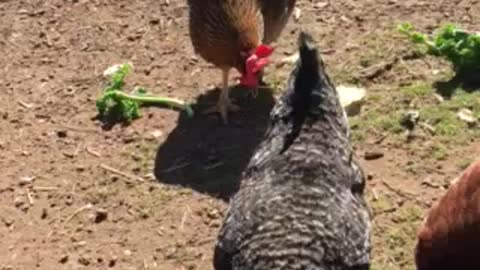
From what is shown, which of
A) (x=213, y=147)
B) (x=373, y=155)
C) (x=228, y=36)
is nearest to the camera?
(x=373, y=155)

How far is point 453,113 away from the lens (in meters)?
5.75

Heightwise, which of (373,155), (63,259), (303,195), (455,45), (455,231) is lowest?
(63,259)

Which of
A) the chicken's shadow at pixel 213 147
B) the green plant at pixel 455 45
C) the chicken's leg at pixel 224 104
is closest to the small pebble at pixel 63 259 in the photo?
the chicken's shadow at pixel 213 147

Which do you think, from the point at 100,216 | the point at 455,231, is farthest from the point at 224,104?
the point at 455,231

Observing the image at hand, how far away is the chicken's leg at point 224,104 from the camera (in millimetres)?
5914

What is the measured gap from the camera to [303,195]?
4289mm

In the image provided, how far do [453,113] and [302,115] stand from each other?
1515 millimetres

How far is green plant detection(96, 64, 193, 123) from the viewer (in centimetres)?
599

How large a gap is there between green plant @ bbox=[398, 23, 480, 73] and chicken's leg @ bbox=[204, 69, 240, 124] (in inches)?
42.9

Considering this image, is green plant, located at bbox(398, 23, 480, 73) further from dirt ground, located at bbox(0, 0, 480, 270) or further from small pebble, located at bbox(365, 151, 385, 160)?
small pebble, located at bbox(365, 151, 385, 160)

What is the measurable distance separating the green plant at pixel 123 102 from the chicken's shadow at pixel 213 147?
131 millimetres

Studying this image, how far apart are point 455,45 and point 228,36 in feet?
4.27

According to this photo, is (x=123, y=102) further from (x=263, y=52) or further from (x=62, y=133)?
(x=263, y=52)

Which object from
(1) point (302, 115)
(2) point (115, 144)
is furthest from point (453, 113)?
(2) point (115, 144)
